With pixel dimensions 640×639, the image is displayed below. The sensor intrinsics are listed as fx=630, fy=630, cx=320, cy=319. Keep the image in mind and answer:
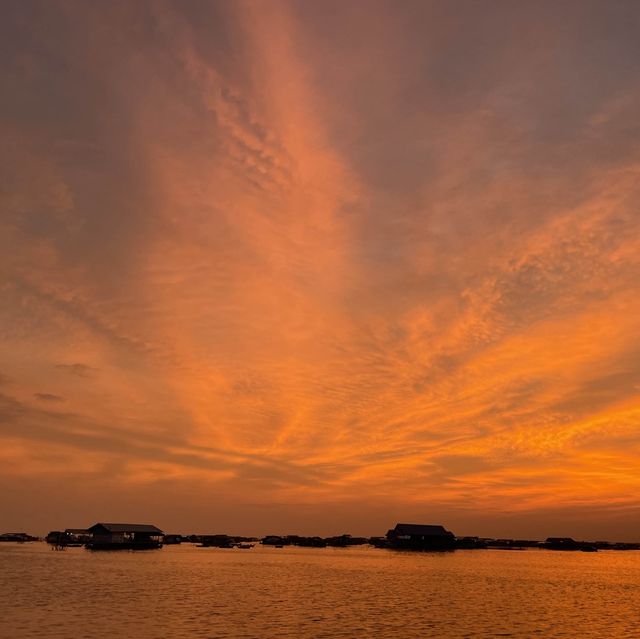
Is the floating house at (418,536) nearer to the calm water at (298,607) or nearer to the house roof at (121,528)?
the house roof at (121,528)

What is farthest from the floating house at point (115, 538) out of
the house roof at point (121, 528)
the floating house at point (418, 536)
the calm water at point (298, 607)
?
the floating house at point (418, 536)

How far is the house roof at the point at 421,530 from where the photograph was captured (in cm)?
16875

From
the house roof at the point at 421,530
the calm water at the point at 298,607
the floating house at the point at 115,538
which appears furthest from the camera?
the house roof at the point at 421,530

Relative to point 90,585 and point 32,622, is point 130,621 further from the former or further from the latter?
point 90,585

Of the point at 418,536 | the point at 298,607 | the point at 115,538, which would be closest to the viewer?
the point at 298,607

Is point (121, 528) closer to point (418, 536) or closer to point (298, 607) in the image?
point (418, 536)

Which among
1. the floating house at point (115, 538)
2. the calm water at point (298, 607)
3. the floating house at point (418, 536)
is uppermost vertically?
the floating house at point (418, 536)

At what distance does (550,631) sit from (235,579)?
49.4 meters

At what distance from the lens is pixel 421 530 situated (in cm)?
16950

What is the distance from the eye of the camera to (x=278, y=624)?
4331 cm

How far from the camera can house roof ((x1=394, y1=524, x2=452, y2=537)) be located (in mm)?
168750

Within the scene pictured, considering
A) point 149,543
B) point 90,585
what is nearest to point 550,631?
point 90,585

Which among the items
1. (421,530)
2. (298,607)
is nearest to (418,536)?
(421,530)

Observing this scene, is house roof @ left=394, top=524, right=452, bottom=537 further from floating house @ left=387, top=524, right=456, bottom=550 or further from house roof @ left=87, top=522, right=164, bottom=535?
house roof @ left=87, top=522, right=164, bottom=535
